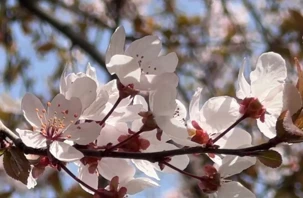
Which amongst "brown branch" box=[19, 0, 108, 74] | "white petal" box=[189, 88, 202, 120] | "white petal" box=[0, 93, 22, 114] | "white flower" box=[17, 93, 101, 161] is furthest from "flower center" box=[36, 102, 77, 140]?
"brown branch" box=[19, 0, 108, 74]

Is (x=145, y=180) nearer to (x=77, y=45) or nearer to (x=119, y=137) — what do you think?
(x=119, y=137)

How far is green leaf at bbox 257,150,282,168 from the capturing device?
0.85 meters

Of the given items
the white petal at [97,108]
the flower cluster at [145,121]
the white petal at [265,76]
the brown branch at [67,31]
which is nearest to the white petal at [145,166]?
the flower cluster at [145,121]

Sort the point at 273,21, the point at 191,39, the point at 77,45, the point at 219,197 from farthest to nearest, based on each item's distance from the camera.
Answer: the point at 273,21
the point at 191,39
the point at 77,45
the point at 219,197

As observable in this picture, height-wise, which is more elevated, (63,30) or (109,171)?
(109,171)

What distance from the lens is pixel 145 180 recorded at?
0.94 metres

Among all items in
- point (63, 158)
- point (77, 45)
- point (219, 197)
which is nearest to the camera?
point (63, 158)

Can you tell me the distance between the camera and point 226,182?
919 mm

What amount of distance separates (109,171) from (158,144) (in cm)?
10

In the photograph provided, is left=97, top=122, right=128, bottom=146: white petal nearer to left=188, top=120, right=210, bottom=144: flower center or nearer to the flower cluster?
the flower cluster

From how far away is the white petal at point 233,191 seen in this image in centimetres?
89

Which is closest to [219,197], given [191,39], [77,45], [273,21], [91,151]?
[91,151]

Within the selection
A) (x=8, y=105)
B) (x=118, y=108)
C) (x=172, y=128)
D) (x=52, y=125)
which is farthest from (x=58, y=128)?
(x=8, y=105)

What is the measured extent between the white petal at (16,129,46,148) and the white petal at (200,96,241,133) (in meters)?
0.28
